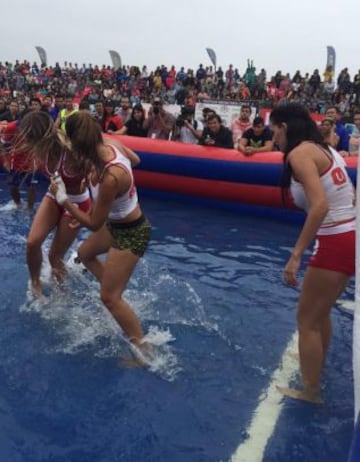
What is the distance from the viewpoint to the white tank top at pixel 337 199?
261 centimetres

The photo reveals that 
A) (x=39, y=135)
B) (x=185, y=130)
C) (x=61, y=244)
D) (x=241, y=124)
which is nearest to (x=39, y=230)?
(x=61, y=244)

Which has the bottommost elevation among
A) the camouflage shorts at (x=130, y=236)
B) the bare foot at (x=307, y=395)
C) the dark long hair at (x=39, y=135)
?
the bare foot at (x=307, y=395)

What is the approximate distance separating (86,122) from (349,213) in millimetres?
1591

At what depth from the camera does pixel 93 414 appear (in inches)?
111

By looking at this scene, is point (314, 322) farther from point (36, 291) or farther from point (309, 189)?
point (36, 291)

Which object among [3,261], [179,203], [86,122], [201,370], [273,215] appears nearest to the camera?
[86,122]

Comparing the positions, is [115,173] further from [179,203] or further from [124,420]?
[179,203]

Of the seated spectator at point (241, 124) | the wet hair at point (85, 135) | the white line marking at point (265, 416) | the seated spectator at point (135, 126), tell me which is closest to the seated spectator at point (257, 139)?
the seated spectator at point (241, 124)

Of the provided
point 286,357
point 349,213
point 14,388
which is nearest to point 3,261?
point 14,388

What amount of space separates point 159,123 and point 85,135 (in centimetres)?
590

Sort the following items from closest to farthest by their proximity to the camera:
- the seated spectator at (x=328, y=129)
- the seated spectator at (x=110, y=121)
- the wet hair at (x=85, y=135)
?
1. the wet hair at (x=85, y=135)
2. the seated spectator at (x=328, y=129)
3. the seated spectator at (x=110, y=121)

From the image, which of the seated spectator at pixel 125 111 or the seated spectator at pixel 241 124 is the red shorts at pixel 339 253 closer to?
the seated spectator at pixel 241 124

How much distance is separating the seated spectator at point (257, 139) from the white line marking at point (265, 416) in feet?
14.2

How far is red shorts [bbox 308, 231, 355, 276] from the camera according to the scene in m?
2.61
